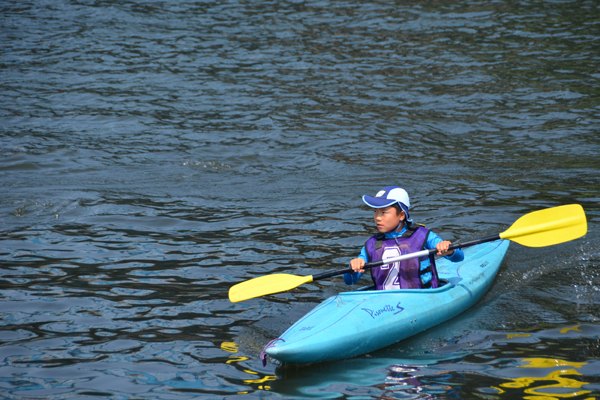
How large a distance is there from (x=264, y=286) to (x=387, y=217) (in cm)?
121

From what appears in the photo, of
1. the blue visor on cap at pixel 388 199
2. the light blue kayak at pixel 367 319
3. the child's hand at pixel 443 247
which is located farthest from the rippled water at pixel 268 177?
the blue visor on cap at pixel 388 199

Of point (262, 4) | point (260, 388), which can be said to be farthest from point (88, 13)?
point (260, 388)

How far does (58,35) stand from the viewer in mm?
17297

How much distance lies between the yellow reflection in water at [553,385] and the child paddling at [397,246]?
1.27 meters

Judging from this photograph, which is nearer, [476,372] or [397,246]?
[476,372]

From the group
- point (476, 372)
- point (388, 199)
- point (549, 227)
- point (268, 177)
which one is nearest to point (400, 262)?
point (388, 199)

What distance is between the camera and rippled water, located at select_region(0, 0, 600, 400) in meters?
4.68

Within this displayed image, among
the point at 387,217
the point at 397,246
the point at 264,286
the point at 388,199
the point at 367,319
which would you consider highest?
the point at 388,199

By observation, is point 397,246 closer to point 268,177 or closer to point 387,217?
point 387,217

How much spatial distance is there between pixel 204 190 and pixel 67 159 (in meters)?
2.67

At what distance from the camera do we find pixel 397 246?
18.3ft

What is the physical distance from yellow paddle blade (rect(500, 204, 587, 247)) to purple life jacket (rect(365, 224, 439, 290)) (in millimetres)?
868

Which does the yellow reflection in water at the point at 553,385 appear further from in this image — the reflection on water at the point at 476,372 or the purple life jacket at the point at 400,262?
the purple life jacket at the point at 400,262

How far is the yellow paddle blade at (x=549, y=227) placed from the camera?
19.3ft
